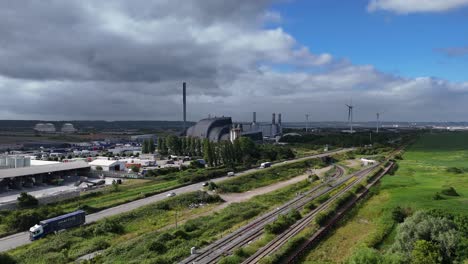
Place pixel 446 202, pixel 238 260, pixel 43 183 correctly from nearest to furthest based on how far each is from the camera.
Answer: pixel 238 260
pixel 446 202
pixel 43 183

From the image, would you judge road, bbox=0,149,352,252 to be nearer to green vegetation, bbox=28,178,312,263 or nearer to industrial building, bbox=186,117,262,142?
green vegetation, bbox=28,178,312,263

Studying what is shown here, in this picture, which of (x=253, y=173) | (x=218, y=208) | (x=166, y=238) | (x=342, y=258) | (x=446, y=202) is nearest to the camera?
(x=342, y=258)

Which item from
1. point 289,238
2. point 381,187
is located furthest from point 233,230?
point 381,187

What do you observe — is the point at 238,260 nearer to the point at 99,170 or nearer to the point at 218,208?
Answer: the point at 218,208

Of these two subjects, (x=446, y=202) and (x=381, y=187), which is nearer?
(x=446, y=202)

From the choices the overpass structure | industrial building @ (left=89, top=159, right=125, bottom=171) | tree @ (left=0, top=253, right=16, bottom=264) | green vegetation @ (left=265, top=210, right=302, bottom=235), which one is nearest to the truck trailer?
tree @ (left=0, top=253, right=16, bottom=264)
